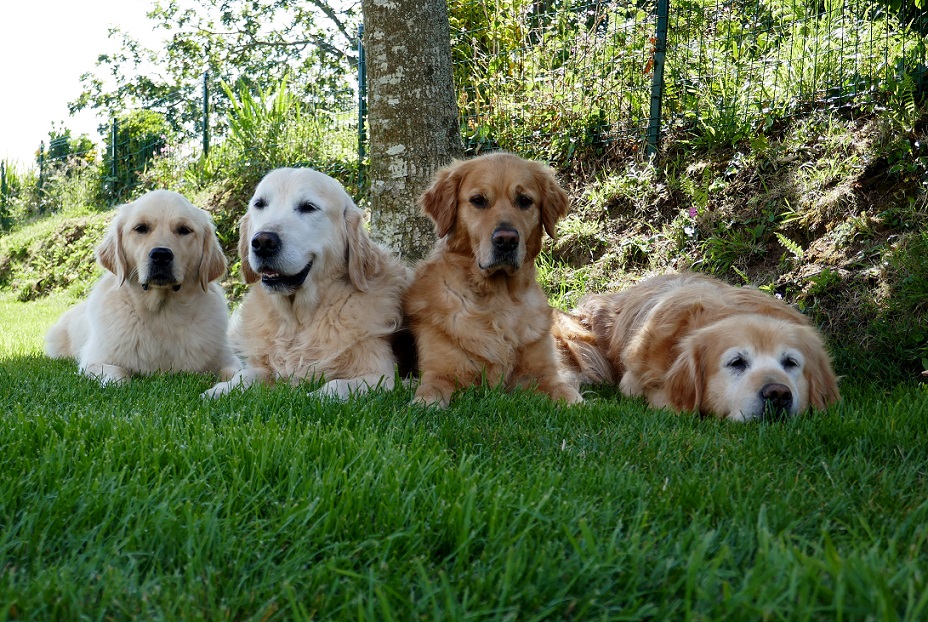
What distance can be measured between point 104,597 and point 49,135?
22564 mm

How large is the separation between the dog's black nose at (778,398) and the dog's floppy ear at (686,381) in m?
0.38

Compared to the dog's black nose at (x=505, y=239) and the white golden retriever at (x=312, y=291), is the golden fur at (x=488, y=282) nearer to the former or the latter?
the dog's black nose at (x=505, y=239)

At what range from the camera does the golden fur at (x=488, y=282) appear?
12.2ft

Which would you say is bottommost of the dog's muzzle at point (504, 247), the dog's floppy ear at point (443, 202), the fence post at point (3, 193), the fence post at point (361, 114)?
the fence post at point (3, 193)

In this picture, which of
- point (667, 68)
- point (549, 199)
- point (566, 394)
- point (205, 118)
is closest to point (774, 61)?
point (667, 68)

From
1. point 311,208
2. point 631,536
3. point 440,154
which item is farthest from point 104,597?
point 440,154

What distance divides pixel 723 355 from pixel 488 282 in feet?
3.78

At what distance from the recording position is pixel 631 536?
165 centimetres

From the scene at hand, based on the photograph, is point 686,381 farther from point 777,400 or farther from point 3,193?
point 3,193

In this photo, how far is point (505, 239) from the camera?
363 cm

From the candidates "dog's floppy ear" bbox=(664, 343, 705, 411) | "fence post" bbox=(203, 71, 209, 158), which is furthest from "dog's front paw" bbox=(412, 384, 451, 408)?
"fence post" bbox=(203, 71, 209, 158)

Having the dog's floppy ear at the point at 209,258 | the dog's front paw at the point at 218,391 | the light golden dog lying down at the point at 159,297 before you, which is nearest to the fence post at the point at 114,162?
the light golden dog lying down at the point at 159,297

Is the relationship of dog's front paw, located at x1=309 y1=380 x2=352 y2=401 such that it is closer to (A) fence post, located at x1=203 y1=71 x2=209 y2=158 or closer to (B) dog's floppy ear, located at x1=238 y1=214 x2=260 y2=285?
(B) dog's floppy ear, located at x1=238 y1=214 x2=260 y2=285

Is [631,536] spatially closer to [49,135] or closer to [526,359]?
[526,359]
